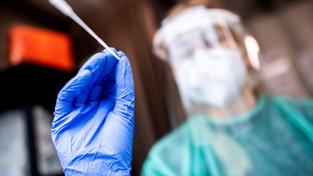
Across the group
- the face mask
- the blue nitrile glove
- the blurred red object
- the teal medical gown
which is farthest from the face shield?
the blurred red object

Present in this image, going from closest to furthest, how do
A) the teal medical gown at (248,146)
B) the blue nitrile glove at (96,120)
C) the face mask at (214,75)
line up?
1. the blue nitrile glove at (96,120)
2. the teal medical gown at (248,146)
3. the face mask at (214,75)

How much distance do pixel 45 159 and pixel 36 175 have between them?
0.10 metres

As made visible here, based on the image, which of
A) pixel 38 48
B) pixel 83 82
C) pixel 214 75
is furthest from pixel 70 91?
pixel 38 48

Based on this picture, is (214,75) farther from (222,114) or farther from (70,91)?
(70,91)

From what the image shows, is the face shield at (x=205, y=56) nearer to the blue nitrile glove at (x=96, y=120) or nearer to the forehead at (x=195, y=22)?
the forehead at (x=195, y=22)

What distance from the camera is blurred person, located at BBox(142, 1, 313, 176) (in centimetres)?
95

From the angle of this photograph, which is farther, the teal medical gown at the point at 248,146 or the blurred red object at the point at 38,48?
the blurred red object at the point at 38,48

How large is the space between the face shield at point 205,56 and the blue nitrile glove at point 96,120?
54 centimetres

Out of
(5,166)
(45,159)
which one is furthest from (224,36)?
(5,166)

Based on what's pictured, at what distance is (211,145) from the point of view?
3.34 feet

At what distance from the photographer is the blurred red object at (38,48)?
138 centimetres

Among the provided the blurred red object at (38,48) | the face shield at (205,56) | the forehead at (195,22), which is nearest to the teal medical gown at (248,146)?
the face shield at (205,56)

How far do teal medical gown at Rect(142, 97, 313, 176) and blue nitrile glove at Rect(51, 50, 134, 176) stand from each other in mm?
414

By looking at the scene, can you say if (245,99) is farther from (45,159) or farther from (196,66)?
(45,159)
